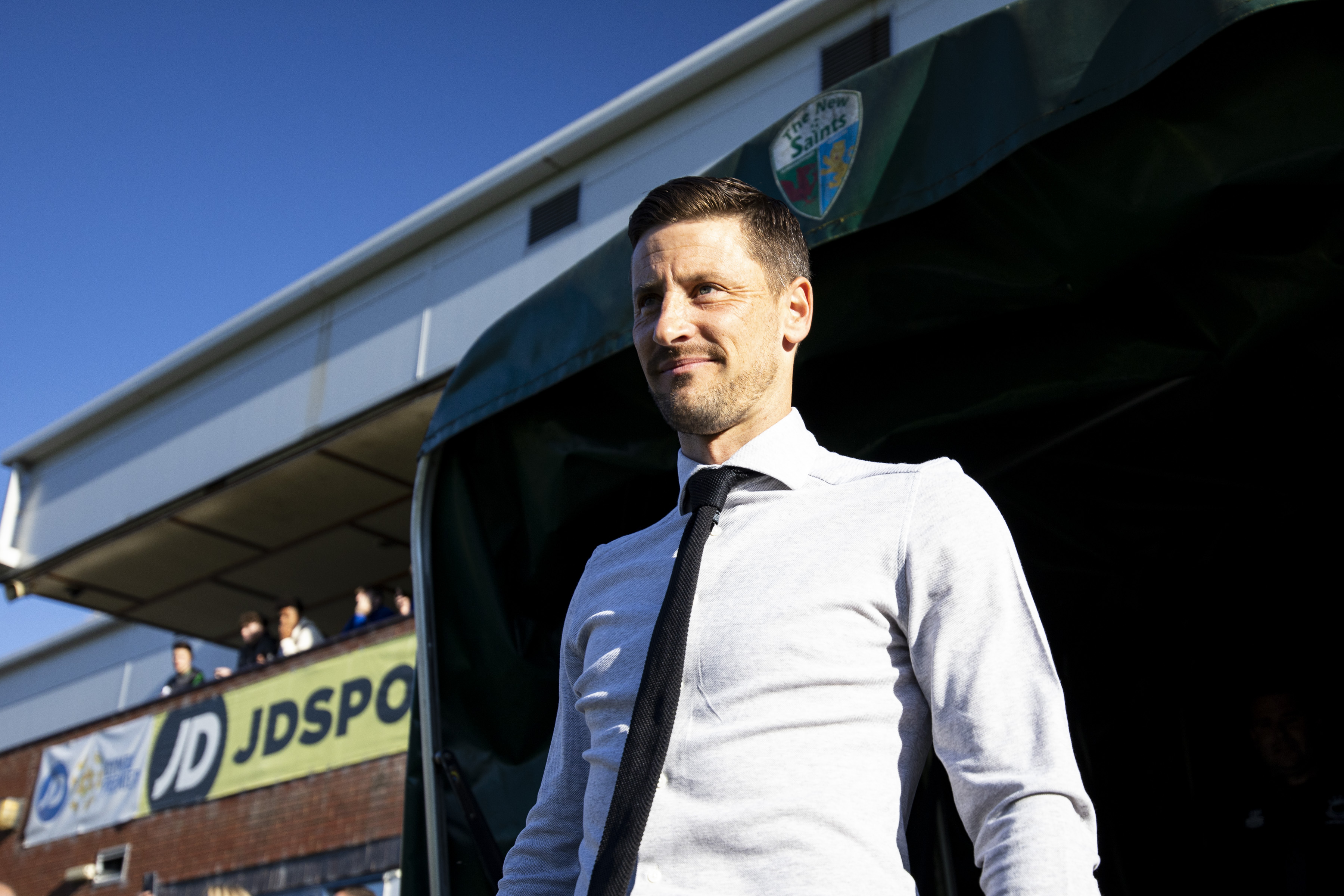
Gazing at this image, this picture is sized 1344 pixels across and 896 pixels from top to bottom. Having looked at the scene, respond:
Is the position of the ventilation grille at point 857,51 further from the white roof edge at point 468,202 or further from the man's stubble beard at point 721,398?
the man's stubble beard at point 721,398

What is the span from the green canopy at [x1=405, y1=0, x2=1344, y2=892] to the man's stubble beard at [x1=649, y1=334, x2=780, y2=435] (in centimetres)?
68

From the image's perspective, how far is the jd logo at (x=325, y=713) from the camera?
32.4 ft

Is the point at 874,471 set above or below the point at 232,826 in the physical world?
below

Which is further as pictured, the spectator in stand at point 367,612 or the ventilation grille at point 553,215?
the ventilation grille at point 553,215

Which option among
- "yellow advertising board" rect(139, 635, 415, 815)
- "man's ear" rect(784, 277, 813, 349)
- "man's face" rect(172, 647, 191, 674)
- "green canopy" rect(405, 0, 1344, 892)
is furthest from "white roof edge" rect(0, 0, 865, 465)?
"man's ear" rect(784, 277, 813, 349)

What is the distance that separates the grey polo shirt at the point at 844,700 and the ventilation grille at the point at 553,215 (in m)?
10.2

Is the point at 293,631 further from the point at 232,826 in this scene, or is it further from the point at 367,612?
the point at 232,826

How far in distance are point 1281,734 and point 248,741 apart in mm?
10085

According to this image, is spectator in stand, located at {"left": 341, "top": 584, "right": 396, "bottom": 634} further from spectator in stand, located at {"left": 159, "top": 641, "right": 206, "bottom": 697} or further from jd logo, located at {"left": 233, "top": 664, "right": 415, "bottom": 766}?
spectator in stand, located at {"left": 159, "top": 641, "right": 206, "bottom": 697}

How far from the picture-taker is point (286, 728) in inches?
427

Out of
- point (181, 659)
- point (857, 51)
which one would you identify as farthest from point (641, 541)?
point (181, 659)

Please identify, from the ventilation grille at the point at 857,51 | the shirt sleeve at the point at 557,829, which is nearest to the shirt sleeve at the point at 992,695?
the shirt sleeve at the point at 557,829

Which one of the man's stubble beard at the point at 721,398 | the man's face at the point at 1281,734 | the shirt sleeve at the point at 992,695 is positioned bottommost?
the shirt sleeve at the point at 992,695

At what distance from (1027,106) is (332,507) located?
39.8 feet
